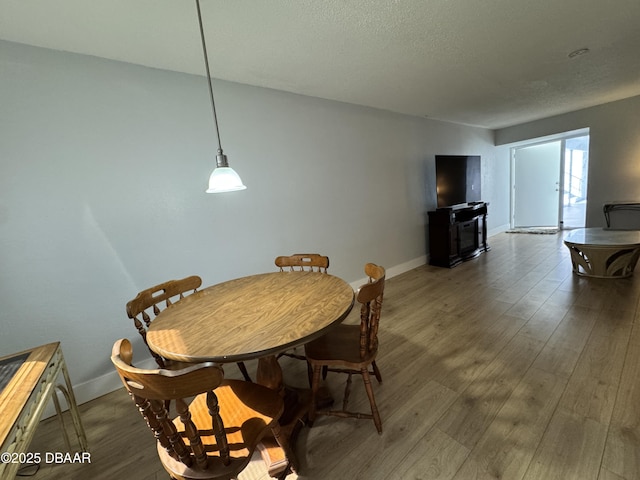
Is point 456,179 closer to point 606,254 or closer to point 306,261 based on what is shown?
point 606,254

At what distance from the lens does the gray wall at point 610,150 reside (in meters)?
4.36

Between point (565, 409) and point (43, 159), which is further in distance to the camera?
point (43, 159)

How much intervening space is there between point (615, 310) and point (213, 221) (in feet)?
12.3

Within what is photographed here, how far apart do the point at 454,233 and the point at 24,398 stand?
15.1ft

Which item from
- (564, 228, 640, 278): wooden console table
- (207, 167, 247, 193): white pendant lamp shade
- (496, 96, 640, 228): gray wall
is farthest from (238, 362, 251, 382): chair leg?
(496, 96, 640, 228): gray wall

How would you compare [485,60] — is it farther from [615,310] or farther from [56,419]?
[56,419]

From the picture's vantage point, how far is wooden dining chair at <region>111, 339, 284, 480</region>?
2.55 feet

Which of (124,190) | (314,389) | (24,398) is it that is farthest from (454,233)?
(24,398)

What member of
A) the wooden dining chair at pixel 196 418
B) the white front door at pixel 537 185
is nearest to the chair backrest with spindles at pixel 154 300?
the wooden dining chair at pixel 196 418

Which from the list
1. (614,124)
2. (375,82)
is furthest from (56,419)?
(614,124)

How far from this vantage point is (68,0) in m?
1.35

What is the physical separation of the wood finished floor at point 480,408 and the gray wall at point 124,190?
0.80 meters

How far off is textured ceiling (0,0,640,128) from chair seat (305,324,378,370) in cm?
192

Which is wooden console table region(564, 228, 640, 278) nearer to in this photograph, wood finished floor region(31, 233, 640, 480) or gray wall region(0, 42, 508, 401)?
wood finished floor region(31, 233, 640, 480)
